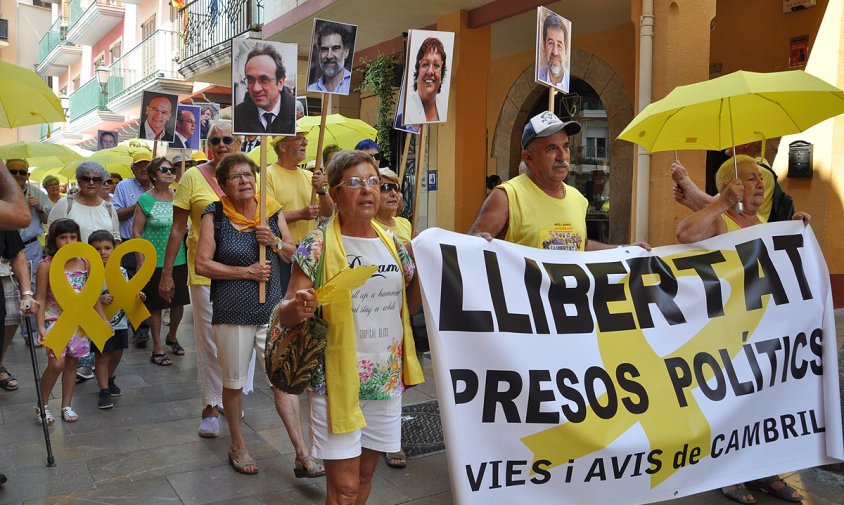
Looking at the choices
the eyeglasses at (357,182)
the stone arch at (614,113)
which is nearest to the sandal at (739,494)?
the eyeglasses at (357,182)

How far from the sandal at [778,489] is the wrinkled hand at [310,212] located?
335 cm

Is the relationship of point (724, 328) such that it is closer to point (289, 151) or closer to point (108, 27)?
point (289, 151)

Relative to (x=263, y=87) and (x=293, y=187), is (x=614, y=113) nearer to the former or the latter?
(x=293, y=187)

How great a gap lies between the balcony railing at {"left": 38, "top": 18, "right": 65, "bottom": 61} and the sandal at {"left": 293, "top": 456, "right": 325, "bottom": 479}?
4434 cm

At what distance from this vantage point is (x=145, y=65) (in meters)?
27.4

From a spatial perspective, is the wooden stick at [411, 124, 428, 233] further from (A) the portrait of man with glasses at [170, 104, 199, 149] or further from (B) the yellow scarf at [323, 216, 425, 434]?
(A) the portrait of man with glasses at [170, 104, 199, 149]

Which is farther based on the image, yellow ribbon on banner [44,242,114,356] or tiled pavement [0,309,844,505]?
yellow ribbon on banner [44,242,114,356]

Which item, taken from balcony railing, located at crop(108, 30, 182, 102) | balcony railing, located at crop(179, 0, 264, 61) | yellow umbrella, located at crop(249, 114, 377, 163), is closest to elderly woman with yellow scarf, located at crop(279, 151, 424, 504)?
yellow umbrella, located at crop(249, 114, 377, 163)

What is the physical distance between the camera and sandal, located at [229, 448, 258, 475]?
14.4 feet

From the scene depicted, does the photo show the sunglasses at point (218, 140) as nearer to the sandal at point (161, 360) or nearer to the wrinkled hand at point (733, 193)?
the sandal at point (161, 360)

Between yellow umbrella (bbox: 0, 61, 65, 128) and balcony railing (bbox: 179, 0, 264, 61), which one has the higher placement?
balcony railing (bbox: 179, 0, 264, 61)

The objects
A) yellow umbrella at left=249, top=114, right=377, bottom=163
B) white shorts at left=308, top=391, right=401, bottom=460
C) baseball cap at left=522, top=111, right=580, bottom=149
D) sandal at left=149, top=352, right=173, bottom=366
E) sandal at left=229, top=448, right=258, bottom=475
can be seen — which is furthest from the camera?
yellow umbrella at left=249, top=114, right=377, bottom=163

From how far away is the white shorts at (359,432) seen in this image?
3012mm

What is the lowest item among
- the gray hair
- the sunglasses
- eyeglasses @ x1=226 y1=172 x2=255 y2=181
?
eyeglasses @ x1=226 y1=172 x2=255 y2=181
